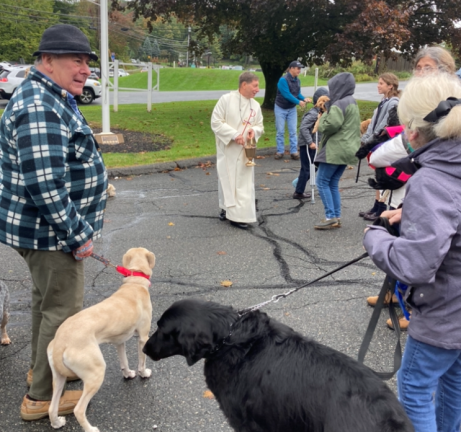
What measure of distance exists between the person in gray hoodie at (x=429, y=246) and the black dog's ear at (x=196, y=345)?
3.00 ft

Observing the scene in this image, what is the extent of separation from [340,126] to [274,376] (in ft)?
15.0

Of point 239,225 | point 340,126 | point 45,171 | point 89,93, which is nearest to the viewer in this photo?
point 45,171

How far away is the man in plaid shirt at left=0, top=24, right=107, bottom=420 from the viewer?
8.04ft

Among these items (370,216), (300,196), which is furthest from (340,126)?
(300,196)

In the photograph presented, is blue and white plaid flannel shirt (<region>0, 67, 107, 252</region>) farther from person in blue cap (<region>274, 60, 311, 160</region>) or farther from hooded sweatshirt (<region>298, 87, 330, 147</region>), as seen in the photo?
person in blue cap (<region>274, 60, 311, 160</region>)

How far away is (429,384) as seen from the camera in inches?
84.3

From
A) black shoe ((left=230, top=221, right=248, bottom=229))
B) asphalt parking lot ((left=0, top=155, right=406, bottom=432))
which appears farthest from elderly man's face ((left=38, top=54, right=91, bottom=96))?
black shoe ((left=230, top=221, right=248, bottom=229))

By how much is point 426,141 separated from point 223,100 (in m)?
4.73

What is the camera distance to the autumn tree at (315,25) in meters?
13.7

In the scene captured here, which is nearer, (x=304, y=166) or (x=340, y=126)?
(x=340, y=126)

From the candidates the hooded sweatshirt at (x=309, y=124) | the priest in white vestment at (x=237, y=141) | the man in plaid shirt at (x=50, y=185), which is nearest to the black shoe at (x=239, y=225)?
the priest in white vestment at (x=237, y=141)

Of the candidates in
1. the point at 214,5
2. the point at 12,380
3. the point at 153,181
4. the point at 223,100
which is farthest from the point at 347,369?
the point at 214,5

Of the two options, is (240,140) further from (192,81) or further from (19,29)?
(19,29)

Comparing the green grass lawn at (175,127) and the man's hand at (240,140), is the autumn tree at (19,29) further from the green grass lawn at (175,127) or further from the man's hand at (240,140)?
the man's hand at (240,140)
